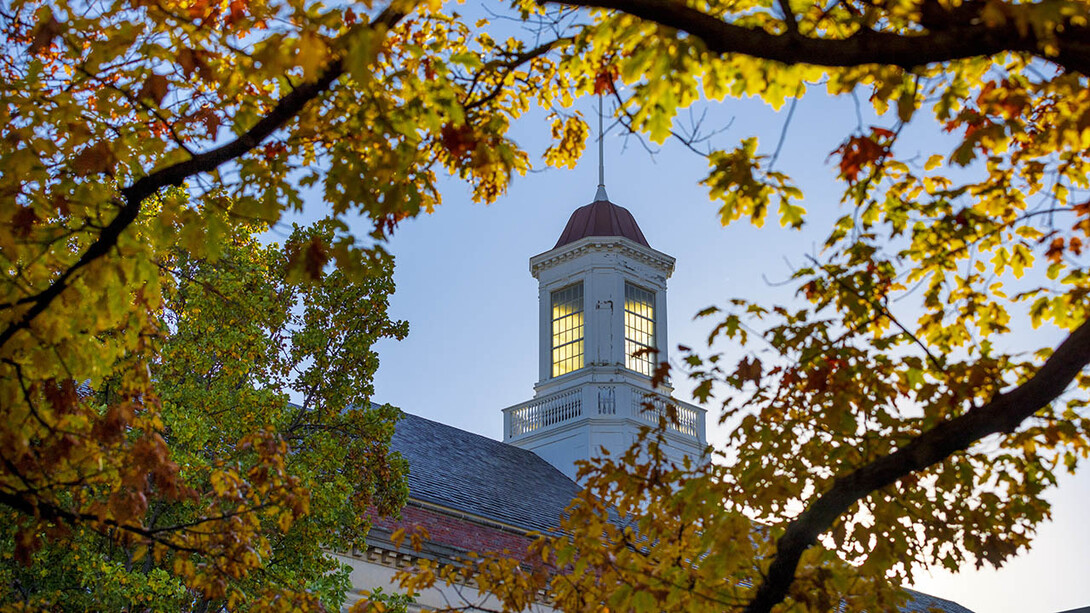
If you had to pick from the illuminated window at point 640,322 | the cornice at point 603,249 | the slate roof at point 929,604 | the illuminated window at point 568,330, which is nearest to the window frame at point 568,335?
the illuminated window at point 568,330

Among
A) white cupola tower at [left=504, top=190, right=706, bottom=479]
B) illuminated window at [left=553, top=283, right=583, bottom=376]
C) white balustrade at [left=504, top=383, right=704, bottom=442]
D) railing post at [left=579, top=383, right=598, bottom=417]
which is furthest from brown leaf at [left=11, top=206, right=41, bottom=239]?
illuminated window at [left=553, top=283, right=583, bottom=376]

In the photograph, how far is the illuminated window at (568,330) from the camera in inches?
1471

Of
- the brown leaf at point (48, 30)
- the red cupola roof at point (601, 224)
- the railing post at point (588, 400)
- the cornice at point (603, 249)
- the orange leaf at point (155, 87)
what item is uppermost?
the red cupola roof at point (601, 224)

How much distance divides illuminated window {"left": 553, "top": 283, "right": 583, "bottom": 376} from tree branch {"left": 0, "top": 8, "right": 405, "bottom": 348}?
31.0 m

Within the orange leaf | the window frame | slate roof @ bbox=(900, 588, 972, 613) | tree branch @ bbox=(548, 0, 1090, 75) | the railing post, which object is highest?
the window frame

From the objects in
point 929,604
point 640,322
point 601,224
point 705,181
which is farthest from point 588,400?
point 705,181

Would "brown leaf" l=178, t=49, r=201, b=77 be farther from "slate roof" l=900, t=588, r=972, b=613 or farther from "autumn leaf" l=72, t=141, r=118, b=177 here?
"slate roof" l=900, t=588, r=972, b=613

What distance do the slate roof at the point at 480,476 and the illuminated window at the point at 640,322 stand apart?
4917mm

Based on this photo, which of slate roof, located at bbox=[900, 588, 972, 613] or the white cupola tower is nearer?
the white cupola tower

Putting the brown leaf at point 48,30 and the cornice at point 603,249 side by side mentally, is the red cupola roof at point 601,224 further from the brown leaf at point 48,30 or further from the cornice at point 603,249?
the brown leaf at point 48,30

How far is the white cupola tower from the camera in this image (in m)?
35.9

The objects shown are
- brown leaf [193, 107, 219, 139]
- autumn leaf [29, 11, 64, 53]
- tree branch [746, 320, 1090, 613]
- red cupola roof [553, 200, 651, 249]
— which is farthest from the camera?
red cupola roof [553, 200, 651, 249]

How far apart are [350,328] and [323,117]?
28.8 ft

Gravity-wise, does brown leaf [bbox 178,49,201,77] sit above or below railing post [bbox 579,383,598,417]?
below
